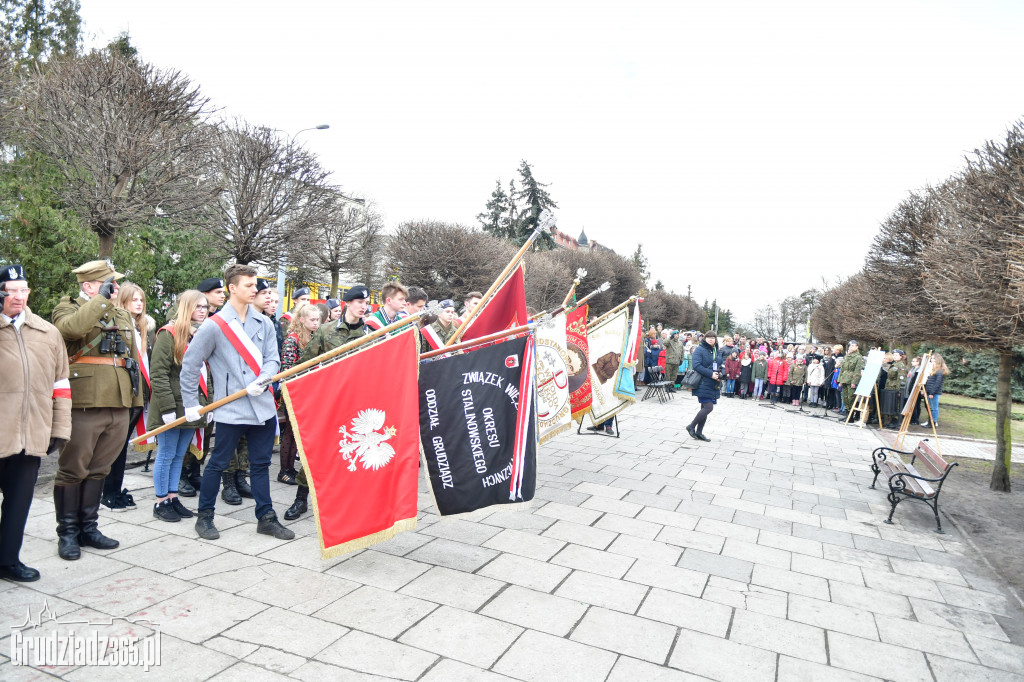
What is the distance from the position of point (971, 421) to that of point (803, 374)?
499 centimetres

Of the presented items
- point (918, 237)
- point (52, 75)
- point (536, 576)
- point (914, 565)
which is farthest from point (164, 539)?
point (918, 237)

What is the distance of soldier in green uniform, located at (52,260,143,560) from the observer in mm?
4246

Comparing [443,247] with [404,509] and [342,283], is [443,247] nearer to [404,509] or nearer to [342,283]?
[342,283]

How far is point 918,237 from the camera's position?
16.4 metres

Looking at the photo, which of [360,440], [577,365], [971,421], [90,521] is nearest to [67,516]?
[90,521]

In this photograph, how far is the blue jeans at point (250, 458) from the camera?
15.2 feet

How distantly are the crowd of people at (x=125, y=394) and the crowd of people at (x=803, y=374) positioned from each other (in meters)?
8.25

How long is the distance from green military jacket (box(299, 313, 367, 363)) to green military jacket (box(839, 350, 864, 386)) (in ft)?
50.5

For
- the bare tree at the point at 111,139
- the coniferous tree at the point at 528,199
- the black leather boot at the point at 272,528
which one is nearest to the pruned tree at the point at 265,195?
the bare tree at the point at 111,139

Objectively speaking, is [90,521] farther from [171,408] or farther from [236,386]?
[236,386]

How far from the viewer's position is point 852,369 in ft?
55.4

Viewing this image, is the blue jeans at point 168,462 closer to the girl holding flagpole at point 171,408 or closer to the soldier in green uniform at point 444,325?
the girl holding flagpole at point 171,408

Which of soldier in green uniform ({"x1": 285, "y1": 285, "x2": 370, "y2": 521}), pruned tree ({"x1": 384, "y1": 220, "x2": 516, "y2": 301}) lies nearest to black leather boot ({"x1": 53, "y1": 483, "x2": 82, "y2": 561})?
soldier in green uniform ({"x1": 285, "y1": 285, "x2": 370, "y2": 521})

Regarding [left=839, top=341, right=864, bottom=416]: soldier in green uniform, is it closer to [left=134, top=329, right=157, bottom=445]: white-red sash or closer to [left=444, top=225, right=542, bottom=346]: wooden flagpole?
[left=444, top=225, right=542, bottom=346]: wooden flagpole
